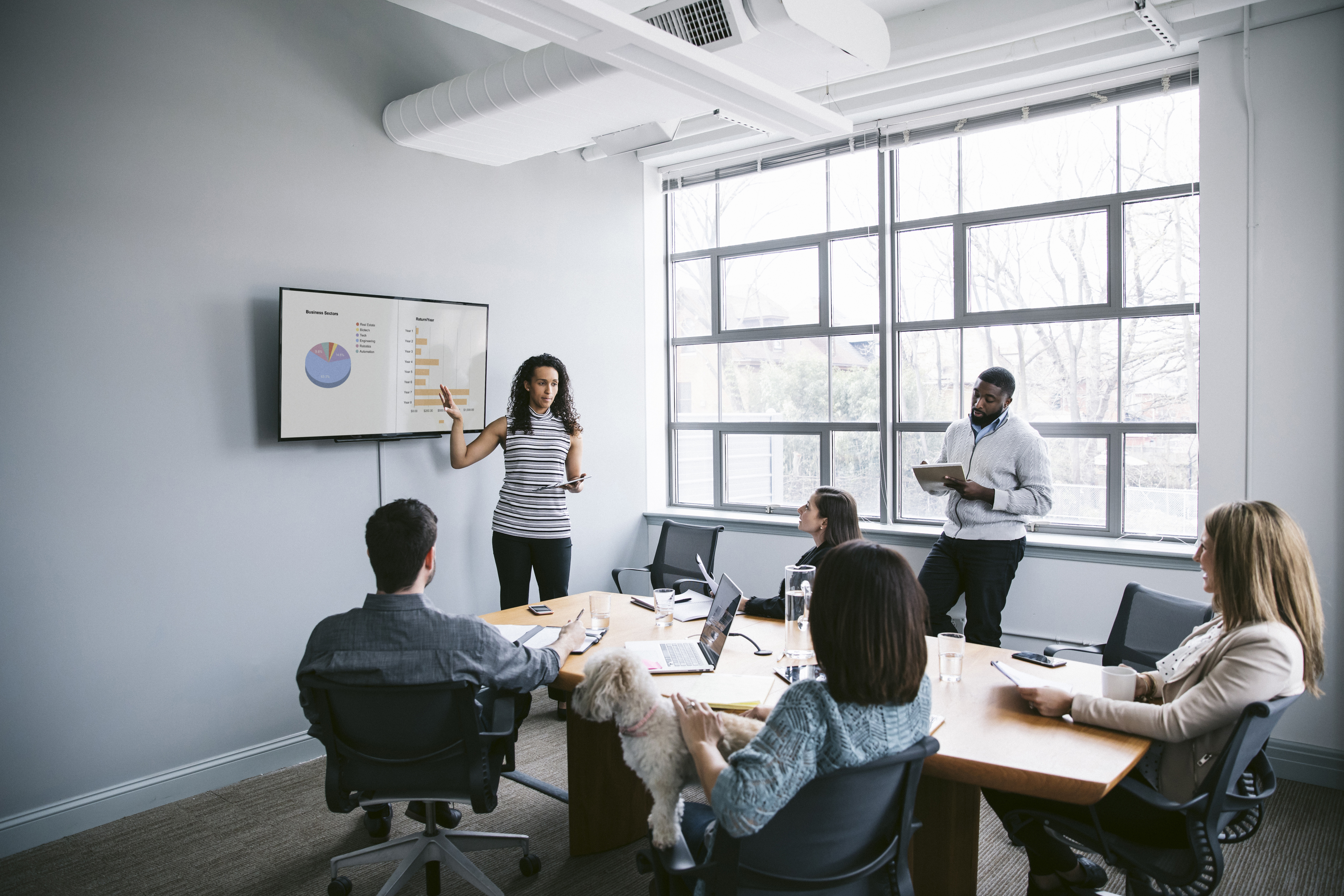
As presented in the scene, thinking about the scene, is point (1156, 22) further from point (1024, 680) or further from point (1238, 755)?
point (1238, 755)

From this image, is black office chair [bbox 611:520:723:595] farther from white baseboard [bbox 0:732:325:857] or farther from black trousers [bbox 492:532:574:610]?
white baseboard [bbox 0:732:325:857]

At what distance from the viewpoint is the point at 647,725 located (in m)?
1.68

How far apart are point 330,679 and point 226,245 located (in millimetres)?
2016

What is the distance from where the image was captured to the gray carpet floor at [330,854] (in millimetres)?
2461

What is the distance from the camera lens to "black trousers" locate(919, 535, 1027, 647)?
3586 millimetres

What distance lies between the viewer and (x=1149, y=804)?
1.66 metres

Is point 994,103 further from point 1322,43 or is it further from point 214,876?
point 214,876

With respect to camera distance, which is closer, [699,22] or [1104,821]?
[1104,821]

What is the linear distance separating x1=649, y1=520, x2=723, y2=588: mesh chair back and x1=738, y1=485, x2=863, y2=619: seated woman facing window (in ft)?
2.62

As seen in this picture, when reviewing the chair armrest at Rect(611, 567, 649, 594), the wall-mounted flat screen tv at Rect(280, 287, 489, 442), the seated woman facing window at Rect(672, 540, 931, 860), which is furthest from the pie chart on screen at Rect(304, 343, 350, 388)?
the seated woman facing window at Rect(672, 540, 931, 860)

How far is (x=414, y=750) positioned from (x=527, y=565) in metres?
1.75

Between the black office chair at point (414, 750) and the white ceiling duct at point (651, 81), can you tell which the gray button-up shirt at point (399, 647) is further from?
the white ceiling duct at point (651, 81)

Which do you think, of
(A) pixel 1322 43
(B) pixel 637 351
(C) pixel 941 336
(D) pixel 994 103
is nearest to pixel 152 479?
(B) pixel 637 351

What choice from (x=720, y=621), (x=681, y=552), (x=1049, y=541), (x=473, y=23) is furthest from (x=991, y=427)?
(x=473, y=23)
